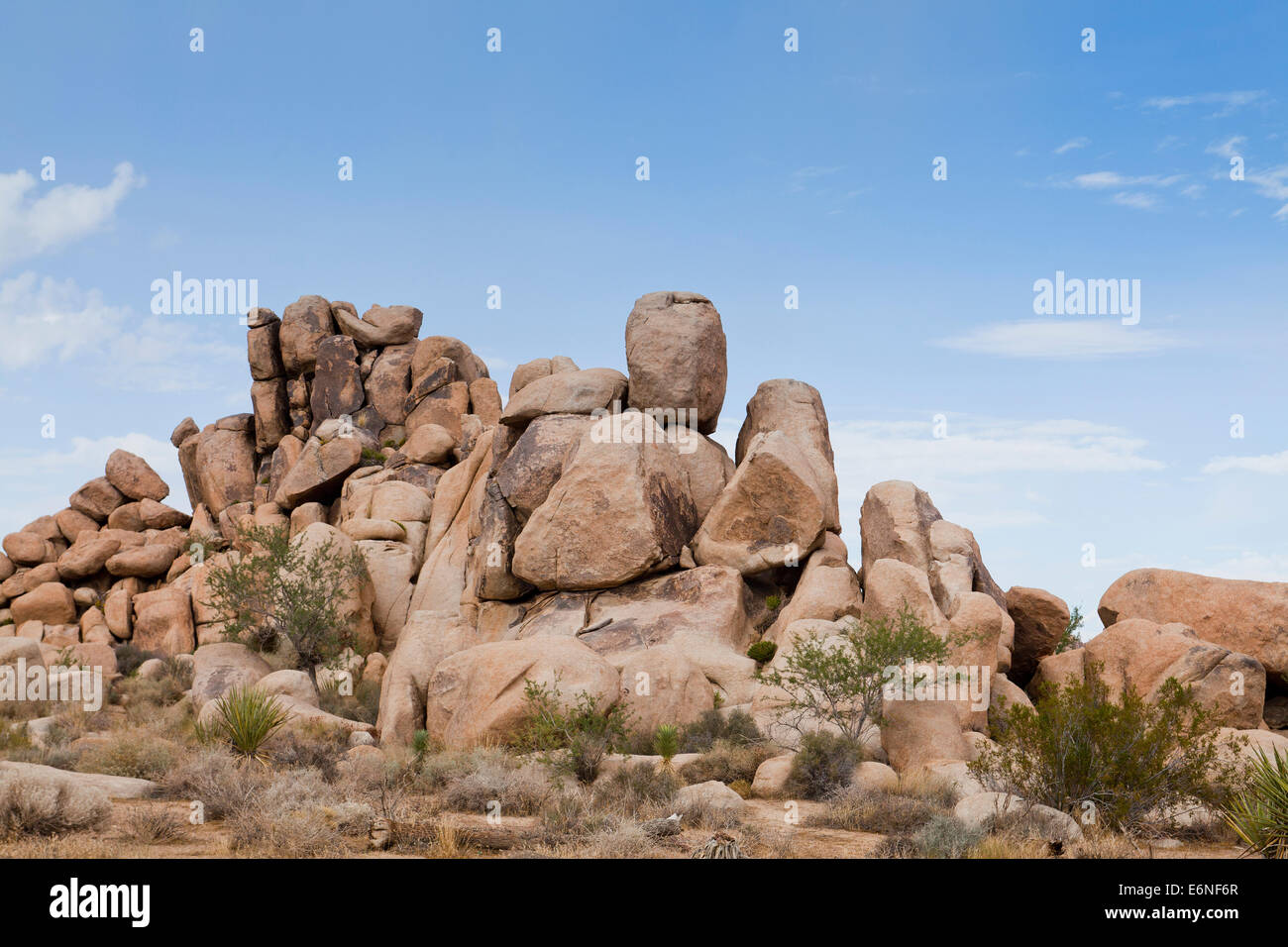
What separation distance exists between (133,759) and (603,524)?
43.5ft

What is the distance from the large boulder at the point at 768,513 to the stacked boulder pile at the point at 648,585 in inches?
2.4

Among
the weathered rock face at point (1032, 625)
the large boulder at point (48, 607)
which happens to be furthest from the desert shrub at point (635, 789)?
the large boulder at point (48, 607)

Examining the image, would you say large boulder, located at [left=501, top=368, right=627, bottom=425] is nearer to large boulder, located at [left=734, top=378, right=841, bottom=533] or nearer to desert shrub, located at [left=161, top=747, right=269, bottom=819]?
large boulder, located at [left=734, top=378, right=841, bottom=533]

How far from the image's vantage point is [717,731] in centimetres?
1952

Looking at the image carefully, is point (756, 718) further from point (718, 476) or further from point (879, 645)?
point (718, 476)

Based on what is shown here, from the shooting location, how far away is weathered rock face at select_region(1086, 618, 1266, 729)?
66.9 ft

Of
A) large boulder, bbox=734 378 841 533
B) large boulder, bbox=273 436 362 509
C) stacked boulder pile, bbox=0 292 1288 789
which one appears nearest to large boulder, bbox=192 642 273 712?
stacked boulder pile, bbox=0 292 1288 789

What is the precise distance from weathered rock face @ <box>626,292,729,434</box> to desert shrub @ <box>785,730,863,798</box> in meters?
16.4

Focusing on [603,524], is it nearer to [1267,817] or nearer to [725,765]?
[725,765]

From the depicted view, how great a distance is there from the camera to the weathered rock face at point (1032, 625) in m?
26.2

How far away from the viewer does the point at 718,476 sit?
101 feet
